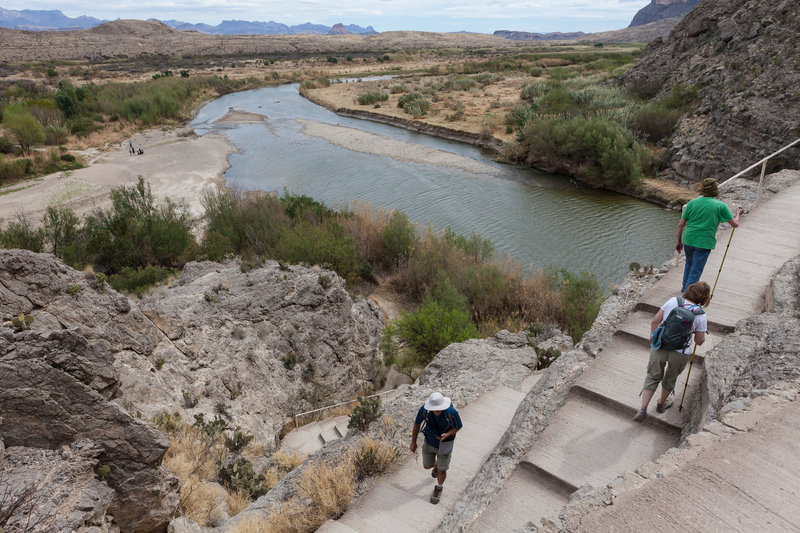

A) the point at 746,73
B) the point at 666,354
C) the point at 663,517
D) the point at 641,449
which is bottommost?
the point at 641,449

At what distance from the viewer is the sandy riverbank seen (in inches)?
993

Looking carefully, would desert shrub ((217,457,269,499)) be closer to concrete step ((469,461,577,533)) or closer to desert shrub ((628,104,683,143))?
concrete step ((469,461,577,533))

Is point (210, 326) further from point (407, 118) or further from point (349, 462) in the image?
point (407, 118)

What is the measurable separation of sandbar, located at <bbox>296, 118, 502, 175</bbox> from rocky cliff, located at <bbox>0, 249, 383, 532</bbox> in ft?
67.8

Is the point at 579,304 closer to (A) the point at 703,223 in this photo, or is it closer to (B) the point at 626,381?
(A) the point at 703,223

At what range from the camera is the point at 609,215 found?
76.2 feet

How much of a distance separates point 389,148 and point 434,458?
110 feet

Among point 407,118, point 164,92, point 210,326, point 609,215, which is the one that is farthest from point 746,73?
point 164,92

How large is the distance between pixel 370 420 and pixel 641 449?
3757 mm

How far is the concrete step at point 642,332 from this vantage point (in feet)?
21.1

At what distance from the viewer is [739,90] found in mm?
25578

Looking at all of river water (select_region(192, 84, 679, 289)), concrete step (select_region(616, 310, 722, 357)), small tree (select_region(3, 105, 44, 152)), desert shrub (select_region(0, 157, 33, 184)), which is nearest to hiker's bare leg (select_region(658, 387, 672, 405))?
concrete step (select_region(616, 310, 722, 357))

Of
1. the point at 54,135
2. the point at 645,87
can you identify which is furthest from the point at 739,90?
the point at 54,135

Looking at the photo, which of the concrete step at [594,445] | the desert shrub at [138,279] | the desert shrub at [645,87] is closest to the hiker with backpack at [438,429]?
the concrete step at [594,445]
